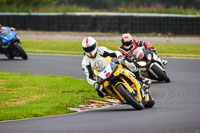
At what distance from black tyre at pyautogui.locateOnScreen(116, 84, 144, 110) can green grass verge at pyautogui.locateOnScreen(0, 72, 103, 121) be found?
4.02ft

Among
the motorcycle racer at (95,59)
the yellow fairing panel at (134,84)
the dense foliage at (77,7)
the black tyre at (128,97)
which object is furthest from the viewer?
the dense foliage at (77,7)

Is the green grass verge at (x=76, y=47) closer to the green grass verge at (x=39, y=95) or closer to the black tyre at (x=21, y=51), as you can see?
the black tyre at (x=21, y=51)

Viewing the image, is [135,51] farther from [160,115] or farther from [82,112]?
[160,115]

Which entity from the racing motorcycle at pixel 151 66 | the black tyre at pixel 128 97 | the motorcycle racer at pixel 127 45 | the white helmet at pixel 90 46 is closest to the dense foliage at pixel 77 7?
the racing motorcycle at pixel 151 66

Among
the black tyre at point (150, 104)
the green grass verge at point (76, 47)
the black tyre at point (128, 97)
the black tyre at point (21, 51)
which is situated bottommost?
the green grass verge at point (76, 47)

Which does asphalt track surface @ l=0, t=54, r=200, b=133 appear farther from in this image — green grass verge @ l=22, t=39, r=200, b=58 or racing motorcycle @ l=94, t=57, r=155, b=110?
green grass verge @ l=22, t=39, r=200, b=58

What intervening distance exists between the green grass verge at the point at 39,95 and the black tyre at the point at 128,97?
1226 mm

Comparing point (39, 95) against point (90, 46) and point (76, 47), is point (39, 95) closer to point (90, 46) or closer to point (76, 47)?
point (90, 46)

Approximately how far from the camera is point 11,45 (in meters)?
20.6

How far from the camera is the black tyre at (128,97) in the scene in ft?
31.6

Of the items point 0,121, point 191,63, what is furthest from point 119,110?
point 191,63

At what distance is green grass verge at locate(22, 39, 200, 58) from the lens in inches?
913

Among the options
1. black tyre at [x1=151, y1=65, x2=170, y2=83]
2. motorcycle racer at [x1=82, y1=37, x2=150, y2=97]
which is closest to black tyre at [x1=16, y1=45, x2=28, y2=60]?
black tyre at [x1=151, y1=65, x2=170, y2=83]

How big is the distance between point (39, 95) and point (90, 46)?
2.59m
